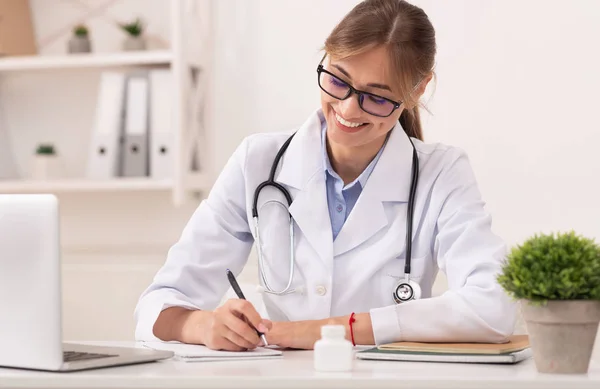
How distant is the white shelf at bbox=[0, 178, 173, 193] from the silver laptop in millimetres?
1614

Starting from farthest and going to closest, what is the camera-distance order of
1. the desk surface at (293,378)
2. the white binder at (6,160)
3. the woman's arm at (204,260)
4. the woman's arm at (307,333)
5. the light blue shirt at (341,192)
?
the white binder at (6,160) → the light blue shirt at (341,192) → the woman's arm at (204,260) → the woman's arm at (307,333) → the desk surface at (293,378)

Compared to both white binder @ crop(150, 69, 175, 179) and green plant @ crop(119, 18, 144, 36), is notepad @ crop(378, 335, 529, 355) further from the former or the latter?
green plant @ crop(119, 18, 144, 36)

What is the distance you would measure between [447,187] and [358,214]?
0.19 meters

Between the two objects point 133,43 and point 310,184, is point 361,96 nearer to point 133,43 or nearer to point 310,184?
point 310,184

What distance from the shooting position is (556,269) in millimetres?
1122

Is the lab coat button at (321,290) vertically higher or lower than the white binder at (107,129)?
lower

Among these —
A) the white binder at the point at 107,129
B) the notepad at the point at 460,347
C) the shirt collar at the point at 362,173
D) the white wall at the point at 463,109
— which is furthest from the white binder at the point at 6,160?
the notepad at the point at 460,347

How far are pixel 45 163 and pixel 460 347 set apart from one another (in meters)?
1.95

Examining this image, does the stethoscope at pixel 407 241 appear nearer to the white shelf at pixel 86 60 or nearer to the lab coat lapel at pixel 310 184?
the lab coat lapel at pixel 310 184

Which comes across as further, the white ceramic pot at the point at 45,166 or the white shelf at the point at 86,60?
the white ceramic pot at the point at 45,166

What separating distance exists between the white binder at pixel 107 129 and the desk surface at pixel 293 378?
1.72 m

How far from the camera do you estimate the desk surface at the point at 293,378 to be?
3.48ft

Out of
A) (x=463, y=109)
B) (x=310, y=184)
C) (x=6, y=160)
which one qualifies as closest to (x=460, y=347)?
(x=310, y=184)

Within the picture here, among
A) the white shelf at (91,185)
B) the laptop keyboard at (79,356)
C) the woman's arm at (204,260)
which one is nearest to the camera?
the laptop keyboard at (79,356)
